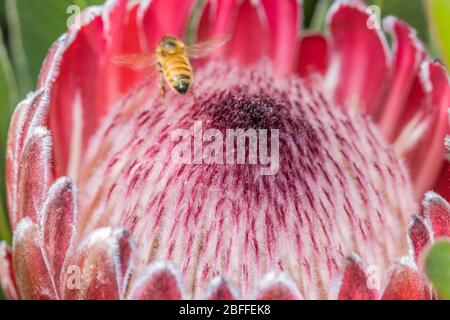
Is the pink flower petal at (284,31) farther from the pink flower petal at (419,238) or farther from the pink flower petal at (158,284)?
the pink flower petal at (158,284)

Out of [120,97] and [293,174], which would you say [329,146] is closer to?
[293,174]

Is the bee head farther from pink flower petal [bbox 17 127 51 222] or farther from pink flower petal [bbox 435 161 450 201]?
pink flower petal [bbox 435 161 450 201]

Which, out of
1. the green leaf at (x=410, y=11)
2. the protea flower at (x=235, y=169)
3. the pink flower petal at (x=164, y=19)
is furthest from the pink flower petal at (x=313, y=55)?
the pink flower petal at (x=164, y=19)

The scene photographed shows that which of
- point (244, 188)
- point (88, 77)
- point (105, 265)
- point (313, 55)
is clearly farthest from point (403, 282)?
point (88, 77)

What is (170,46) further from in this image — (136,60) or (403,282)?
(403,282)

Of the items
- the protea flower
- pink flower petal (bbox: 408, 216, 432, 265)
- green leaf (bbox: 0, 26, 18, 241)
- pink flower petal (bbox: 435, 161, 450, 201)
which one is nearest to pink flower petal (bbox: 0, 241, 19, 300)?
the protea flower
